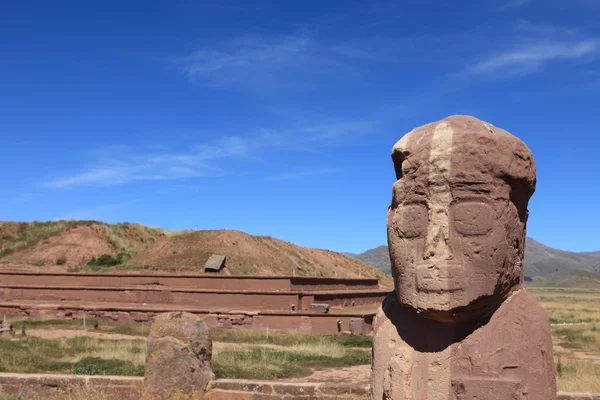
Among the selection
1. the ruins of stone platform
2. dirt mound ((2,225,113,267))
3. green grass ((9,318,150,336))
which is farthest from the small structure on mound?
dirt mound ((2,225,113,267))

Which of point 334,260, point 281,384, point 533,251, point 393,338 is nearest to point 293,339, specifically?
point 281,384

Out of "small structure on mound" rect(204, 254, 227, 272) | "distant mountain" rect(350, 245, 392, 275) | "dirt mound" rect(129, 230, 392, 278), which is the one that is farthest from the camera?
"distant mountain" rect(350, 245, 392, 275)

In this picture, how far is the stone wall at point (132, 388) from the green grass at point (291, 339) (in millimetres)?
7134

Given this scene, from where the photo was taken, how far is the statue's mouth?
3004 millimetres

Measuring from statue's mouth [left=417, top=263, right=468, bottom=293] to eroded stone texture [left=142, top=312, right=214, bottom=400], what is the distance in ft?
17.0

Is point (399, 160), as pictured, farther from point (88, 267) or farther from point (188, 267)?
point (88, 267)

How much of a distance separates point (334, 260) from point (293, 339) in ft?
93.4

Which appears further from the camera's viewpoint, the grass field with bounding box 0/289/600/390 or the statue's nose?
the grass field with bounding box 0/289/600/390

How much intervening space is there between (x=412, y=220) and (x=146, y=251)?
31.5 m

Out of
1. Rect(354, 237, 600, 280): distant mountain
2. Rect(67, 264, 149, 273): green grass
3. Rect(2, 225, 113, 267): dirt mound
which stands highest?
Rect(354, 237, 600, 280): distant mountain

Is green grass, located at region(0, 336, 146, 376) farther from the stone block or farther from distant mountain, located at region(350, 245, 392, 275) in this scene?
distant mountain, located at region(350, 245, 392, 275)

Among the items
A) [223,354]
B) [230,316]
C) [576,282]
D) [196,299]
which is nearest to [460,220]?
[223,354]

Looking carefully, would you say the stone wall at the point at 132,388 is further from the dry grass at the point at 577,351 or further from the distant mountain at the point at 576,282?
the distant mountain at the point at 576,282

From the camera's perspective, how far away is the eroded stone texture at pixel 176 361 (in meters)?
7.46
